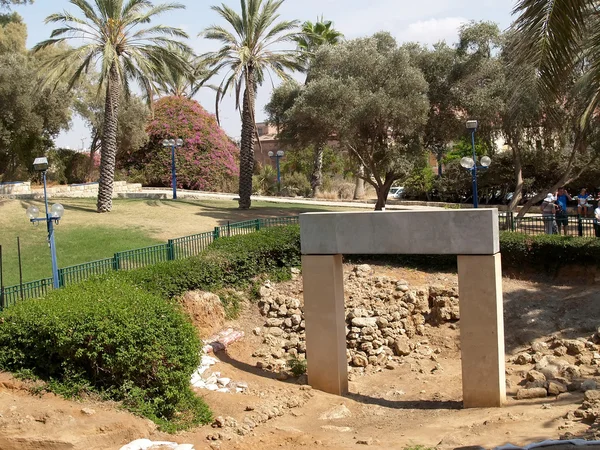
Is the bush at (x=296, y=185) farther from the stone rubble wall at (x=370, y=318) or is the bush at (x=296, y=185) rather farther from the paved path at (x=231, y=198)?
the stone rubble wall at (x=370, y=318)

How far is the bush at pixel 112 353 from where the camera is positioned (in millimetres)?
9820

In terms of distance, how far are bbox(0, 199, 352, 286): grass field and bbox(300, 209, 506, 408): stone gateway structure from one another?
7.71 meters

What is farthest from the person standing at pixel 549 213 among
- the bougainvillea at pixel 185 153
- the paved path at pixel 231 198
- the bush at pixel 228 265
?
the bougainvillea at pixel 185 153

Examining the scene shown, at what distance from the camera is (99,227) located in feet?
74.0

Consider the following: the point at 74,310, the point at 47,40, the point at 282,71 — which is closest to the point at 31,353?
the point at 74,310

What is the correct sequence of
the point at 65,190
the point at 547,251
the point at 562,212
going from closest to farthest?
the point at 547,251, the point at 562,212, the point at 65,190

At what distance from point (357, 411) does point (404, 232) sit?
324 cm

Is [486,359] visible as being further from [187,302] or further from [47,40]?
[47,40]

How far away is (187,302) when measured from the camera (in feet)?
51.5

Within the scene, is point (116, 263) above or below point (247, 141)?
below

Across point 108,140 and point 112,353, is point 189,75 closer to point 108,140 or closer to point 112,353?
point 108,140

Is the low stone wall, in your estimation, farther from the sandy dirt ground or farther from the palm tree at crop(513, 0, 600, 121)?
the palm tree at crop(513, 0, 600, 121)

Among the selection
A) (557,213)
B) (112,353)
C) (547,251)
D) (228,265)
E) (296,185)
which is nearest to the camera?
(112,353)

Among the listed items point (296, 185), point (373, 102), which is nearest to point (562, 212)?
point (373, 102)
